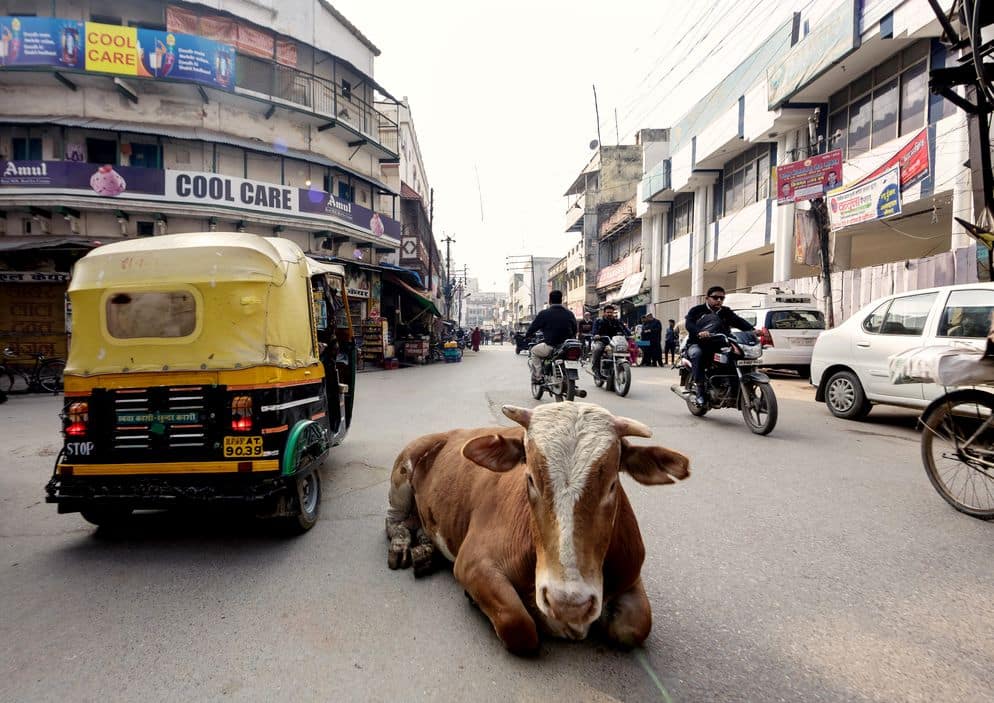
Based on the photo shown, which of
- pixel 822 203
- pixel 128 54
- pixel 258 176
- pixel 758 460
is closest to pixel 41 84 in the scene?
pixel 128 54

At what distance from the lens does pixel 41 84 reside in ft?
58.3

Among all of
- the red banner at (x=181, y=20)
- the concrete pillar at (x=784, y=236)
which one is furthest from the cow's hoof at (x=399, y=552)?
the red banner at (x=181, y=20)

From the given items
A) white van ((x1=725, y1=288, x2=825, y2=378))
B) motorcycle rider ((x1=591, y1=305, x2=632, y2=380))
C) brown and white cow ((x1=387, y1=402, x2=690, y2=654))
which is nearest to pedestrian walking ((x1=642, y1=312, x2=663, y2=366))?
white van ((x1=725, y1=288, x2=825, y2=378))

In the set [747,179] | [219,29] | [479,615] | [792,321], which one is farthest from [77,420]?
[747,179]

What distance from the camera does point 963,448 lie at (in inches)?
137

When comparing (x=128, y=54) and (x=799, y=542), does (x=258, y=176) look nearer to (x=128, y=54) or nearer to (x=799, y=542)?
(x=128, y=54)

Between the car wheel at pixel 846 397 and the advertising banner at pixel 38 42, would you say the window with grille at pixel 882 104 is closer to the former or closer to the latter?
the car wheel at pixel 846 397

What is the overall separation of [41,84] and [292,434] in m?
22.6

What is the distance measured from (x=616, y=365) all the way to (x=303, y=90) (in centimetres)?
1927

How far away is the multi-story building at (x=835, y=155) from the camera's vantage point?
12.4 metres

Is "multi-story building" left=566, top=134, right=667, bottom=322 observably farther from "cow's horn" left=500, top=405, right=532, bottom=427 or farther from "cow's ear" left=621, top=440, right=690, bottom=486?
"cow's horn" left=500, top=405, right=532, bottom=427

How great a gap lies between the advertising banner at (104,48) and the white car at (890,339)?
824 inches

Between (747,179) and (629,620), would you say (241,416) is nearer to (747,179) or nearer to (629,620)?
(629,620)

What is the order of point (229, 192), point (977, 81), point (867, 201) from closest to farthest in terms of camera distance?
1. point (977, 81)
2. point (867, 201)
3. point (229, 192)
